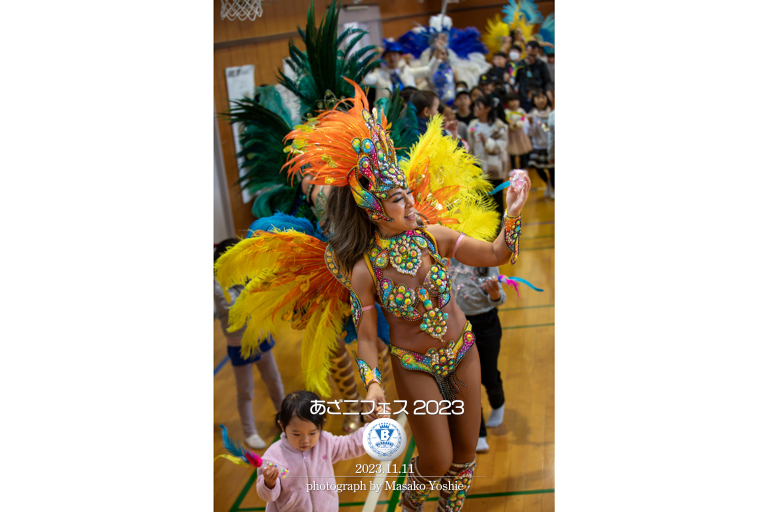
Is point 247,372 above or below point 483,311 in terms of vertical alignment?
below

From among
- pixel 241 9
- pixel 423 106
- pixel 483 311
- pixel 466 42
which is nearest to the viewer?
pixel 241 9

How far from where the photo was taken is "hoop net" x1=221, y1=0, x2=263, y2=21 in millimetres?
2658

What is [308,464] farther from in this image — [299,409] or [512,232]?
[512,232]

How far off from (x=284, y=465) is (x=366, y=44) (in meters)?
1.78

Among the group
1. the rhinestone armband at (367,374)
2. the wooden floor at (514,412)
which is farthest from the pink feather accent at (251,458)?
the rhinestone armband at (367,374)

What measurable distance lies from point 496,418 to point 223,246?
1441 millimetres

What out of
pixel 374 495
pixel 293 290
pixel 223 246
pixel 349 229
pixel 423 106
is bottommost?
pixel 374 495

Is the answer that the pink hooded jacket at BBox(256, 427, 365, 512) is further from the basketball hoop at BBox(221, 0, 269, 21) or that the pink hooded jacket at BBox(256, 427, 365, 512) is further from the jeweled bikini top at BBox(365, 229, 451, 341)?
the basketball hoop at BBox(221, 0, 269, 21)

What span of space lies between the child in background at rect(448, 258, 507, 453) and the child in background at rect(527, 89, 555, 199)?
783mm

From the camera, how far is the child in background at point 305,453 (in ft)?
7.68

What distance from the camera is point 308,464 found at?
236 cm

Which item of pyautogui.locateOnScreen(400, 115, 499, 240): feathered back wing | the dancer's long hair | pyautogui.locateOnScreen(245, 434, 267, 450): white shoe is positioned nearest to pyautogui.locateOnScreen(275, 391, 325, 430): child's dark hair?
the dancer's long hair

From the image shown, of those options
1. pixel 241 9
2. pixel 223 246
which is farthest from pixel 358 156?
pixel 241 9

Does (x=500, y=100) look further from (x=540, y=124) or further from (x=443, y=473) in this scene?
(x=443, y=473)
